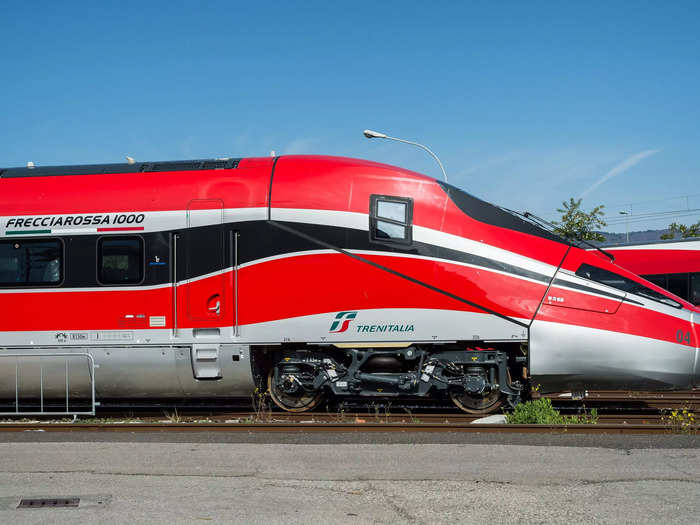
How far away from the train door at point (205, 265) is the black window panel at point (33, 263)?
199 cm

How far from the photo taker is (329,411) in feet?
36.9

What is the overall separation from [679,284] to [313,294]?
14466 millimetres

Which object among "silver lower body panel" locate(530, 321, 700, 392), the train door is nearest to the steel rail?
"silver lower body panel" locate(530, 321, 700, 392)

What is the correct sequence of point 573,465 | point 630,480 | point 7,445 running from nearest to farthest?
point 630,480 < point 573,465 < point 7,445

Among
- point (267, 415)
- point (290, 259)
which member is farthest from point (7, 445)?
point (290, 259)

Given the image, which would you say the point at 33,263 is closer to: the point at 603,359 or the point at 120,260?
the point at 120,260

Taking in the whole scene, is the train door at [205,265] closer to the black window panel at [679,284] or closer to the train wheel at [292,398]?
the train wheel at [292,398]

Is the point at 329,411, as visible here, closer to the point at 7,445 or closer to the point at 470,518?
the point at 7,445

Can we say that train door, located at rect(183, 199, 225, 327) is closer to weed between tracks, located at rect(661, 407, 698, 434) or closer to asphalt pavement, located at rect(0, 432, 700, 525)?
asphalt pavement, located at rect(0, 432, 700, 525)

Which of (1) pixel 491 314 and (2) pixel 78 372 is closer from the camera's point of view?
(1) pixel 491 314

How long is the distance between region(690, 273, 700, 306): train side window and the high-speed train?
36.1ft

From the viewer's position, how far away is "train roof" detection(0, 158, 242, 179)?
36.3ft

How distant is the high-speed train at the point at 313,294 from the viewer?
991 centimetres

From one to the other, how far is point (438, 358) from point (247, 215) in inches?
134
